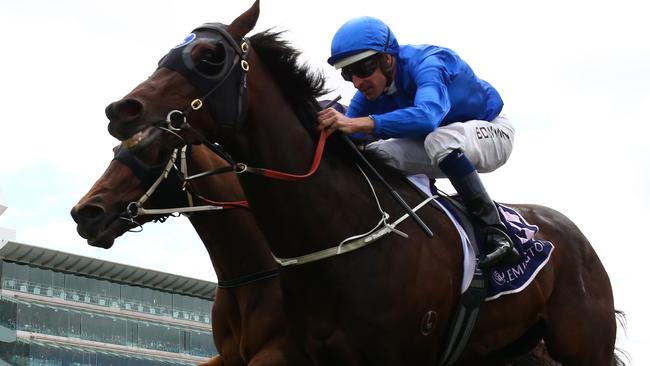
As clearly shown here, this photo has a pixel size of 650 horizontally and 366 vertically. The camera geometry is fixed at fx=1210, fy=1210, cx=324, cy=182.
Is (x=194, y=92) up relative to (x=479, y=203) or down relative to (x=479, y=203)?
up

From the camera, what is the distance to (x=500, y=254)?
7551 mm

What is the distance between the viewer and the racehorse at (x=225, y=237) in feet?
27.8

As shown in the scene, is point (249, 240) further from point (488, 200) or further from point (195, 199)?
point (488, 200)

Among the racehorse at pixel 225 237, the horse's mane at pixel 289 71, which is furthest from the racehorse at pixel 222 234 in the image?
the horse's mane at pixel 289 71

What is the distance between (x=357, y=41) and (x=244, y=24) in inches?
32.3

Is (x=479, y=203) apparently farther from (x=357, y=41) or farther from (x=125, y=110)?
(x=125, y=110)

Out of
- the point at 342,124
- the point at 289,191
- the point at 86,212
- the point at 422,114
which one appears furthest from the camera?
the point at 86,212

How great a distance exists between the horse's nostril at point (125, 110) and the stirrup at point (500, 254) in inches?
94.7

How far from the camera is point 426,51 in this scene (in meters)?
7.82

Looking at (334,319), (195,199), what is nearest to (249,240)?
(195,199)

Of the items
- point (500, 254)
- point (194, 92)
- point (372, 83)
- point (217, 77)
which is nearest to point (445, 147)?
point (372, 83)

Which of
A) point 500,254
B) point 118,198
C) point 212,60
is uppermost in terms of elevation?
point 212,60

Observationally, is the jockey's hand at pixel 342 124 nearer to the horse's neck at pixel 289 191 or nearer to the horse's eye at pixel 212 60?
the horse's neck at pixel 289 191

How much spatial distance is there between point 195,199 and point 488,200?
261 cm
